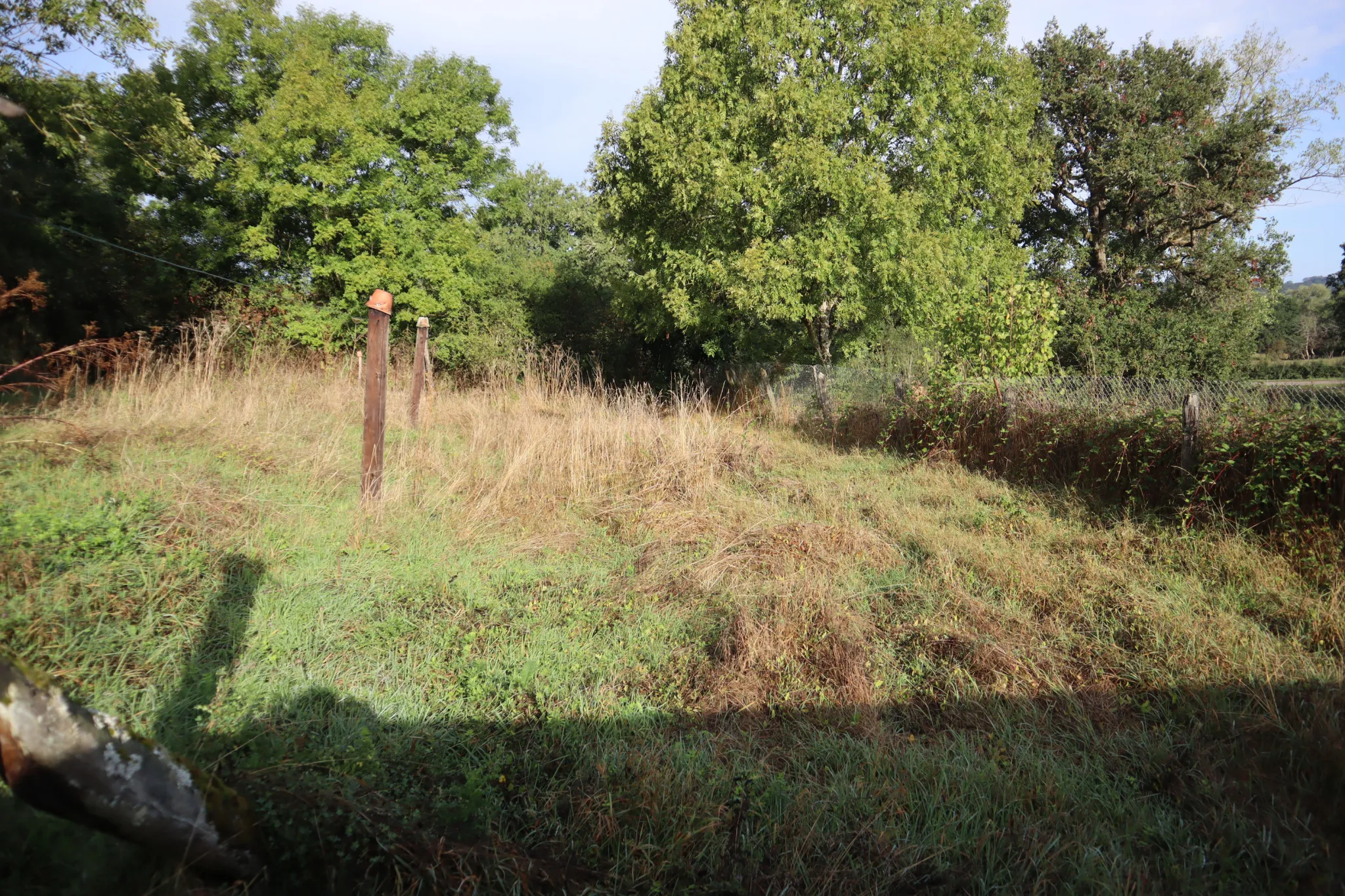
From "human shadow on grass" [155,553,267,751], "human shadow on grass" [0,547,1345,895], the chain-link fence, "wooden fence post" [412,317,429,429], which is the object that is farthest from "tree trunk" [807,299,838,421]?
"human shadow on grass" [155,553,267,751]

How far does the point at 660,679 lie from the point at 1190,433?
16.9 ft

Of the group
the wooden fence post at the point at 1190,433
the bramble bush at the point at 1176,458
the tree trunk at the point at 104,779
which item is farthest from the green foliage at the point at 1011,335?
the tree trunk at the point at 104,779

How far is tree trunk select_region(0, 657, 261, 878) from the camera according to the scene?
168 cm

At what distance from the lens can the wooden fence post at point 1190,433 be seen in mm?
5930

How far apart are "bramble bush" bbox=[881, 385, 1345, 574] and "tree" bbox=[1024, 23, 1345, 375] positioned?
10910 mm

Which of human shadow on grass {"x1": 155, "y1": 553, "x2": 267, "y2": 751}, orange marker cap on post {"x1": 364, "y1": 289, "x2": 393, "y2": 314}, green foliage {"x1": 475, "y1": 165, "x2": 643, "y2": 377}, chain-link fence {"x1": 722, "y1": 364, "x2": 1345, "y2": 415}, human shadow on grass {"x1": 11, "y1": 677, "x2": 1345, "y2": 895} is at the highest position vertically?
green foliage {"x1": 475, "y1": 165, "x2": 643, "y2": 377}

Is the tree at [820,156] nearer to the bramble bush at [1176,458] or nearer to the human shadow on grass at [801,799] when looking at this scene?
the bramble bush at [1176,458]

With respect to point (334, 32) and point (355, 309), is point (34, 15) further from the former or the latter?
point (334, 32)

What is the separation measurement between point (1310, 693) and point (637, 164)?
12.1 meters

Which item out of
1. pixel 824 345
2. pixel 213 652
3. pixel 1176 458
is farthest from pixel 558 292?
pixel 213 652

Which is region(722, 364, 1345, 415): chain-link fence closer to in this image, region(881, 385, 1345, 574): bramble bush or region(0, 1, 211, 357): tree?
region(881, 385, 1345, 574): bramble bush

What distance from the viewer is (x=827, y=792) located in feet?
9.66

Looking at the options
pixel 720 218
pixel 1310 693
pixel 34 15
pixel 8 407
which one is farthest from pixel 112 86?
pixel 1310 693

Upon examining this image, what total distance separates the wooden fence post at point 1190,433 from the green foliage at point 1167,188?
1204cm
